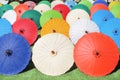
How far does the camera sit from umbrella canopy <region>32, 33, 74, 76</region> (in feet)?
39.6

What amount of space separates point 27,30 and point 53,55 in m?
4.87

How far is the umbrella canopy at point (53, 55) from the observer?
1206 cm

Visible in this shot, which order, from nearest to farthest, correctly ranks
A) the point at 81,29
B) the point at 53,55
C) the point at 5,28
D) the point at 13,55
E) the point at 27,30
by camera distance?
the point at 53,55 < the point at 13,55 < the point at 81,29 < the point at 27,30 < the point at 5,28

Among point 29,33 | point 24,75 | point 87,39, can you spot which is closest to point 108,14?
point 29,33

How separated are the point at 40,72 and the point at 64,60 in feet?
4.40

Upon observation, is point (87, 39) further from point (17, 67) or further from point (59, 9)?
point (59, 9)

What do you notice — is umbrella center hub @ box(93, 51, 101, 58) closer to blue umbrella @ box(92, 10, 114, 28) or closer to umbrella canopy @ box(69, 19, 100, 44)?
umbrella canopy @ box(69, 19, 100, 44)

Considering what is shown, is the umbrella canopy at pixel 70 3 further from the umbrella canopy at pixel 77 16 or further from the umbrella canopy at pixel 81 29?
the umbrella canopy at pixel 81 29

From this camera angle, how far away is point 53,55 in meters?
12.1

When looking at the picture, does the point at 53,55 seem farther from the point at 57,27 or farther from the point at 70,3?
the point at 70,3

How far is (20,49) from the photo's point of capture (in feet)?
41.1

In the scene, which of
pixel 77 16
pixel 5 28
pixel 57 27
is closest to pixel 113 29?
pixel 57 27

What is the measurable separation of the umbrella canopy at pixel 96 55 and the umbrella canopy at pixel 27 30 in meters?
5.30

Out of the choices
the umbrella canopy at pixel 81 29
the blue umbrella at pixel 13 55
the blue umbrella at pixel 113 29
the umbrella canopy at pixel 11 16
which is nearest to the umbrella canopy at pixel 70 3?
the umbrella canopy at pixel 11 16
